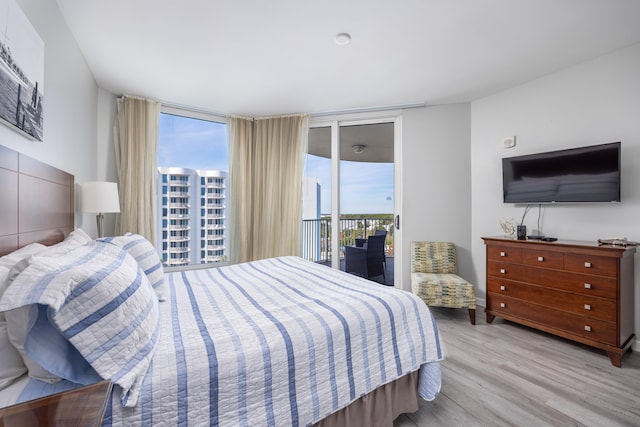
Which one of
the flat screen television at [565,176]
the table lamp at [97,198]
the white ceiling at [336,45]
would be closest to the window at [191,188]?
the white ceiling at [336,45]

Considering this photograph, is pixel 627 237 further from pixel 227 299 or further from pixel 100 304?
pixel 100 304

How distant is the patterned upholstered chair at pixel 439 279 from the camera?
279 cm

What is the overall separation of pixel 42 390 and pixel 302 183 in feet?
10.7

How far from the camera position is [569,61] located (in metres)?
2.54

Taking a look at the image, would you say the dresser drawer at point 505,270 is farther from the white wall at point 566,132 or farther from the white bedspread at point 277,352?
the white bedspread at point 277,352

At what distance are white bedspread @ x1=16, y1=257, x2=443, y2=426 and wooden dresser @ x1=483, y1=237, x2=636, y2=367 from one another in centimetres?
155

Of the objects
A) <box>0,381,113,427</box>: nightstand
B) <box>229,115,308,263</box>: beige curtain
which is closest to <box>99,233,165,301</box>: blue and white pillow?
<box>0,381,113,427</box>: nightstand

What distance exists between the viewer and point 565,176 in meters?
2.53

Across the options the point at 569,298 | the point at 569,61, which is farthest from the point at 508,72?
the point at 569,298

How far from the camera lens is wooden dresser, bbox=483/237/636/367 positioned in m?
2.05

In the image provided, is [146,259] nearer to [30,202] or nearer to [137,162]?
[30,202]

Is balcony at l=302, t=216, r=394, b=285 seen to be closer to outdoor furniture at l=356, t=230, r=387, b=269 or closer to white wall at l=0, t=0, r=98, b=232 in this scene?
outdoor furniture at l=356, t=230, r=387, b=269

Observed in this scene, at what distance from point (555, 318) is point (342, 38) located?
2.95 metres

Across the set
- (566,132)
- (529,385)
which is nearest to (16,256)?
(529,385)
